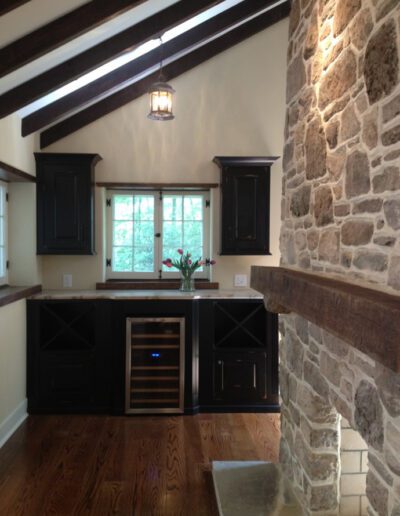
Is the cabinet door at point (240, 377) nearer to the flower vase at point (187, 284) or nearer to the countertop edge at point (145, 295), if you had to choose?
the countertop edge at point (145, 295)

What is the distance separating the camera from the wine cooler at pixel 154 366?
3824 millimetres

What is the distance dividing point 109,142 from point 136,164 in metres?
0.34

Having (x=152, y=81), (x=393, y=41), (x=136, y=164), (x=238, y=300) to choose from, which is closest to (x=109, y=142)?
(x=136, y=164)

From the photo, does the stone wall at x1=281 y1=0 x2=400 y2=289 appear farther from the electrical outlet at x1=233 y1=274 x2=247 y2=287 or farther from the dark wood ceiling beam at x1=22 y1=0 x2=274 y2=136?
the electrical outlet at x1=233 y1=274 x2=247 y2=287

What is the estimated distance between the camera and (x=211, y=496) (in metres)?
2.68

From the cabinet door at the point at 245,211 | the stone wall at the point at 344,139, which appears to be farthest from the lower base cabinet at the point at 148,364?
the stone wall at the point at 344,139

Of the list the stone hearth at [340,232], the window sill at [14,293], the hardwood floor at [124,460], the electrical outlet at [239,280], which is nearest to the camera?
the stone hearth at [340,232]

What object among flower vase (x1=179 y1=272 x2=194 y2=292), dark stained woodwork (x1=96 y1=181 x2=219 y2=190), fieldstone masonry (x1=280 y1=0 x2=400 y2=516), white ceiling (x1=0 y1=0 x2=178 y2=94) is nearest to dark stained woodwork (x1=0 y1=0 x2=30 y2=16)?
white ceiling (x1=0 y1=0 x2=178 y2=94)

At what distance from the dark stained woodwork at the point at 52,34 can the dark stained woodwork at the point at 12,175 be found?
0.93 metres

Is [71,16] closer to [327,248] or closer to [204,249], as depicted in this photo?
[327,248]

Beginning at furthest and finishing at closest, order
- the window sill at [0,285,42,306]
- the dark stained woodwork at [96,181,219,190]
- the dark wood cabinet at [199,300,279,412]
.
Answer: the dark stained woodwork at [96,181,219,190] < the dark wood cabinet at [199,300,279,412] < the window sill at [0,285,42,306]

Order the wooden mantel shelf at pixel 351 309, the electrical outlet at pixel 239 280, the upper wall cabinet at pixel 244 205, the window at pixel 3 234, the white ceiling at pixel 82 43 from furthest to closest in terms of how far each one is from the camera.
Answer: the electrical outlet at pixel 239 280
the upper wall cabinet at pixel 244 205
the window at pixel 3 234
the white ceiling at pixel 82 43
the wooden mantel shelf at pixel 351 309

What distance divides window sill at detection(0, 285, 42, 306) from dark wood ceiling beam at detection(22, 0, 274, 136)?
4.43 ft

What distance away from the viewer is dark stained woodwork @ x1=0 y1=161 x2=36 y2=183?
3273 millimetres
